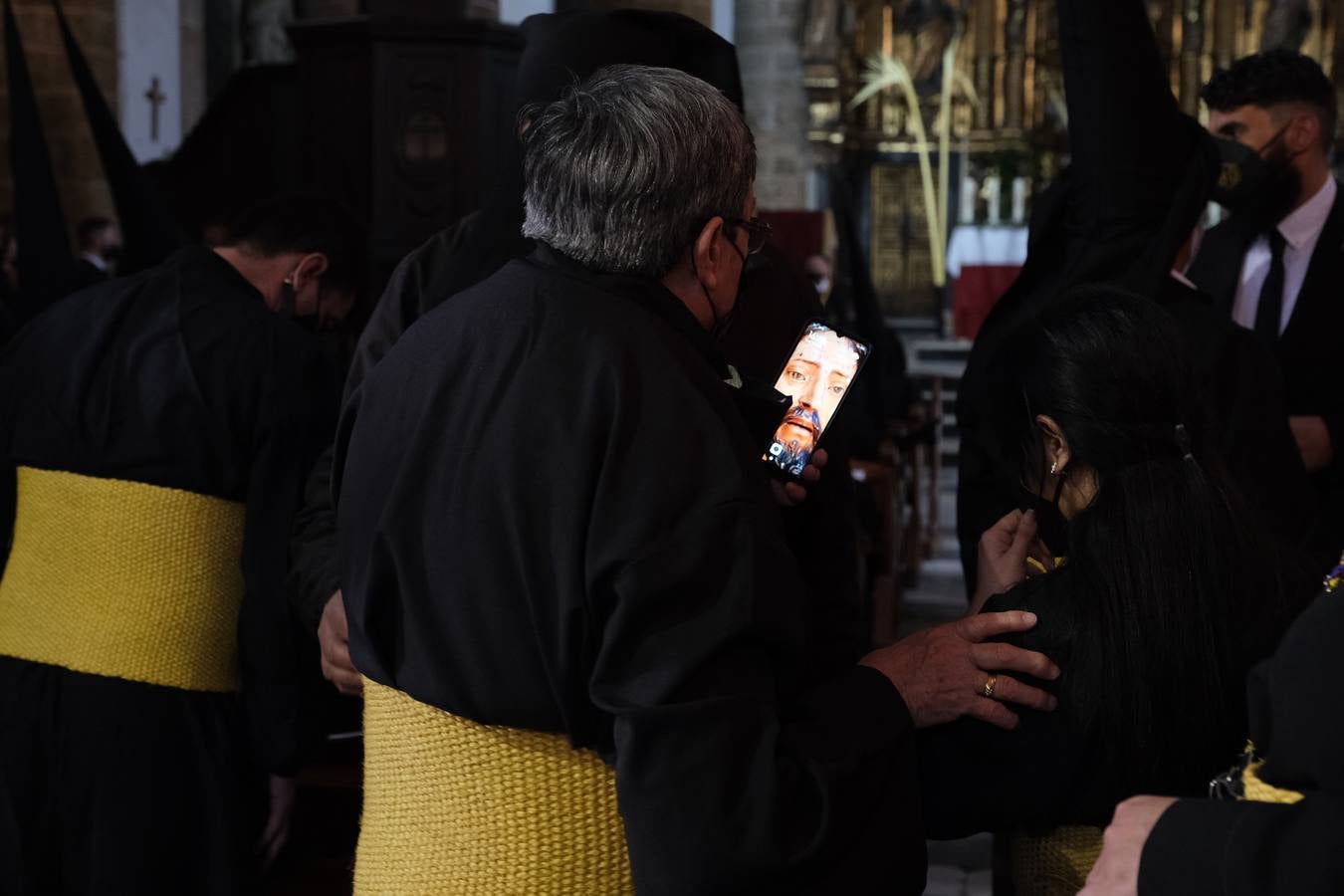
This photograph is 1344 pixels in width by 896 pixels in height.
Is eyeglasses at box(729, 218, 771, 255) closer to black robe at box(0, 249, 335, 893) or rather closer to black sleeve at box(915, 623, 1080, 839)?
black sleeve at box(915, 623, 1080, 839)

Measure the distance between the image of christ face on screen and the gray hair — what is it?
0.36 meters

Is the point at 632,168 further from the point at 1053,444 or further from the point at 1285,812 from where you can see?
the point at 1285,812

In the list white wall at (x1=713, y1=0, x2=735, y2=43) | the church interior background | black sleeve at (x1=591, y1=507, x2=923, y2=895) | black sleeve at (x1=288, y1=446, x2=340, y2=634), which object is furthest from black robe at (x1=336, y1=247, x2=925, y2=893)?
white wall at (x1=713, y1=0, x2=735, y2=43)

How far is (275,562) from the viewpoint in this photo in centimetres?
284

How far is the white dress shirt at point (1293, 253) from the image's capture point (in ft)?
11.9

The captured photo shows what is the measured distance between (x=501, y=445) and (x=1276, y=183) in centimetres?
257

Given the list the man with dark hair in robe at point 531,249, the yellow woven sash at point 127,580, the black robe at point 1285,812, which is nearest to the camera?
the black robe at point 1285,812

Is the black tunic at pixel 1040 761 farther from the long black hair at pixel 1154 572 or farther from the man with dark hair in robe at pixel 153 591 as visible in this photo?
the man with dark hair in robe at pixel 153 591

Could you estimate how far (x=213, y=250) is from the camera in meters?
3.15

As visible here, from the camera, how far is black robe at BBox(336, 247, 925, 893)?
1562 mm

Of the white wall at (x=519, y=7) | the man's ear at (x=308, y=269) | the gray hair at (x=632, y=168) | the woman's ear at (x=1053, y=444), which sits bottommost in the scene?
the woman's ear at (x=1053, y=444)

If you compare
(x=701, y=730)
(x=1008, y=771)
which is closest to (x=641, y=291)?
(x=701, y=730)

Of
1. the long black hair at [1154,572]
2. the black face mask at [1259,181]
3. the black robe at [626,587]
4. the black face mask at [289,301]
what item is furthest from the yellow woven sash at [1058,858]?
the black face mask at [289,301]

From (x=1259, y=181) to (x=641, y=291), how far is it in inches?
82.6
